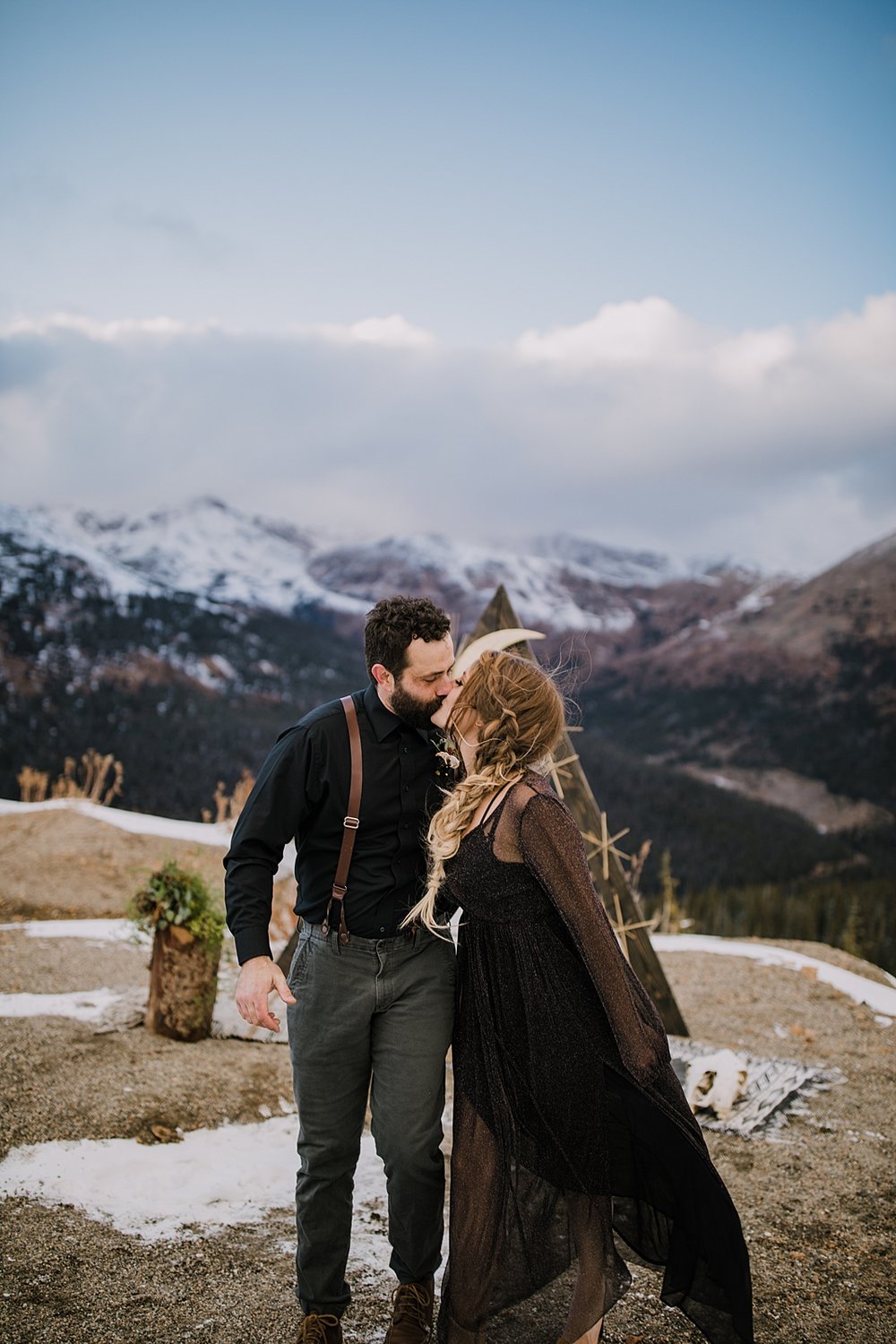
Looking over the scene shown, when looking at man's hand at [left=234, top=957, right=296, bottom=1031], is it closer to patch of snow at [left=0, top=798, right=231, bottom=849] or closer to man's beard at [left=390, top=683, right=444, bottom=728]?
man's beard at [left=390, top=683, right=444, bottom=728]

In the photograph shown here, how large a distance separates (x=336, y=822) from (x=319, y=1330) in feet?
4.37

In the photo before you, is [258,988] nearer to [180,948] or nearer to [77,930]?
[180,948]

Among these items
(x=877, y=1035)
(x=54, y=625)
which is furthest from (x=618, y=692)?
(x=877, y=1035)

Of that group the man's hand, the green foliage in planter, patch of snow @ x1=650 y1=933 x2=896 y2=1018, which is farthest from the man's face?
patch of snow @ x1=650 y1=933 x2=896 y2=1018

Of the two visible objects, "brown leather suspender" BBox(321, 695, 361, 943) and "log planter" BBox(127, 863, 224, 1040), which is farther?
"log planter" BBox(127, 863, 224, 1040)

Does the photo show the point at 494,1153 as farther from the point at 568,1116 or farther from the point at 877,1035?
the point at 877,1035

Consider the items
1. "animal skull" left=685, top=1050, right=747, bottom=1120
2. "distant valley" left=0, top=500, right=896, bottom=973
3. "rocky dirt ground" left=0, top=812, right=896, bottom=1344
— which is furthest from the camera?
"distant valley" left=0, top=500, right=896, bottom=973

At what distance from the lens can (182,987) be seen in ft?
15.3

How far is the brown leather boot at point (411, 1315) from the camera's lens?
94.0 inches

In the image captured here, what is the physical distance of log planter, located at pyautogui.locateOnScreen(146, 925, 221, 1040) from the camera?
15.1 ft

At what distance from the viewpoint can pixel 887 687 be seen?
58.0m

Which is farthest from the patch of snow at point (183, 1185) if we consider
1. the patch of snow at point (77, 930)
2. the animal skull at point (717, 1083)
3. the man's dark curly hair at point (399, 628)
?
the patch of snow at point (77, 930)

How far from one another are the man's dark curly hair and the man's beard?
0.18ft


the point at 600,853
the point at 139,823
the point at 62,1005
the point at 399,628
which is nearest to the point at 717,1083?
the point at 600,853
